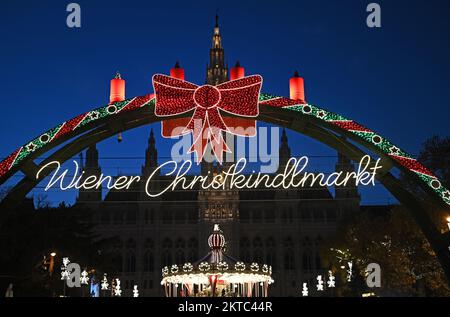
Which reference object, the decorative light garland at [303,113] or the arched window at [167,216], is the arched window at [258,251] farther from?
the decorative light garland at [303,113]

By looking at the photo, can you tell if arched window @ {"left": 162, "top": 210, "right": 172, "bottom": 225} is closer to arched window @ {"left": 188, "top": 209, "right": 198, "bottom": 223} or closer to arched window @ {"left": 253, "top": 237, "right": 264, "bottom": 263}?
arched window @ {"left": 188, "top": 209, "right": 198, "bottom": 223}

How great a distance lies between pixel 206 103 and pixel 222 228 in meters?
52.2

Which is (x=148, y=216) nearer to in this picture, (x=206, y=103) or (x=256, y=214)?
(x=256, y=214)

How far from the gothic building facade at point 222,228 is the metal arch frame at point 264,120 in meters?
50.1

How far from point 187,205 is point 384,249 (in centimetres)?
3875

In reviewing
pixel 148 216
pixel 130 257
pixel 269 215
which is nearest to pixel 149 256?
pixel 130 257

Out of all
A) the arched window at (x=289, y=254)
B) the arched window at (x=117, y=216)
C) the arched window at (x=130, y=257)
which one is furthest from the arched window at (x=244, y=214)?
the arched window at (x=117, y=216)

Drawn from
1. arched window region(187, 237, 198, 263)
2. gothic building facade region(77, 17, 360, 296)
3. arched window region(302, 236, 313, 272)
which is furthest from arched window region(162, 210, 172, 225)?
arched window region(302, 236, 313, 272)

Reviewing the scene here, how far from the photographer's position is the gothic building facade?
219 ft

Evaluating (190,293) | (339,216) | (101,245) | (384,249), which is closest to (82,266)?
(101,245)

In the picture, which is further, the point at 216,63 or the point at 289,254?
the point at 216,63

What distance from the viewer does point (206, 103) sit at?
15.3 metres
